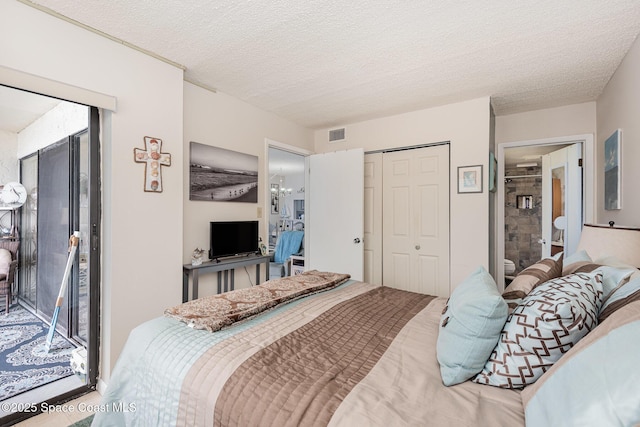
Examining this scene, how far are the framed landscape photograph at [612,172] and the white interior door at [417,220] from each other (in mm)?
1374

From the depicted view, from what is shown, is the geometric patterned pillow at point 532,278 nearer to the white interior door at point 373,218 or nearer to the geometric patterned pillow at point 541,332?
the geometric patterned pillow at point 541,332

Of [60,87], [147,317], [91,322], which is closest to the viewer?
[60,87]

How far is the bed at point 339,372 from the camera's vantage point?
0.70m

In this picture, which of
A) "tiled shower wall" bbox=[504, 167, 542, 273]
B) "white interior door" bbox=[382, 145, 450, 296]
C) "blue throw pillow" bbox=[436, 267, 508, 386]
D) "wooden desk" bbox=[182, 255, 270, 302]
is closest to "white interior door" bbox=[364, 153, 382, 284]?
"white interior door" bbox=[382, 145, 450, 296]

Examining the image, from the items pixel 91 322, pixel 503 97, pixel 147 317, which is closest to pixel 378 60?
pixel 503 97

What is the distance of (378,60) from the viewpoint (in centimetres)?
246

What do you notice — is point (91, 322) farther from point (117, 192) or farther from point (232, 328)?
point (232, 328)

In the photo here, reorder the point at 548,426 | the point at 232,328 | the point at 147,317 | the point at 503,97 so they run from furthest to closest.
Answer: the point at 503,97, the point at 147,317, the point at 232,328, the point at 548,426

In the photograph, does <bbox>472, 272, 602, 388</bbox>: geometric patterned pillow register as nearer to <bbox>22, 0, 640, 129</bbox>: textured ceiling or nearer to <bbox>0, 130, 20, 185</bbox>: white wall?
<bbox>22, 0, 640, 129</bbox>: textured ceiling

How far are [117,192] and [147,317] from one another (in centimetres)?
101

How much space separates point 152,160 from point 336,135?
2590mm

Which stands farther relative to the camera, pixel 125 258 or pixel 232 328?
pixel 125 258

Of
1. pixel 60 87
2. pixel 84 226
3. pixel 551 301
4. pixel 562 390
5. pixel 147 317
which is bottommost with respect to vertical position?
pixel 147 317

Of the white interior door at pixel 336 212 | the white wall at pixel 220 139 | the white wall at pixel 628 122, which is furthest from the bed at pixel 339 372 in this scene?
the white interior door at pixel 336 212
